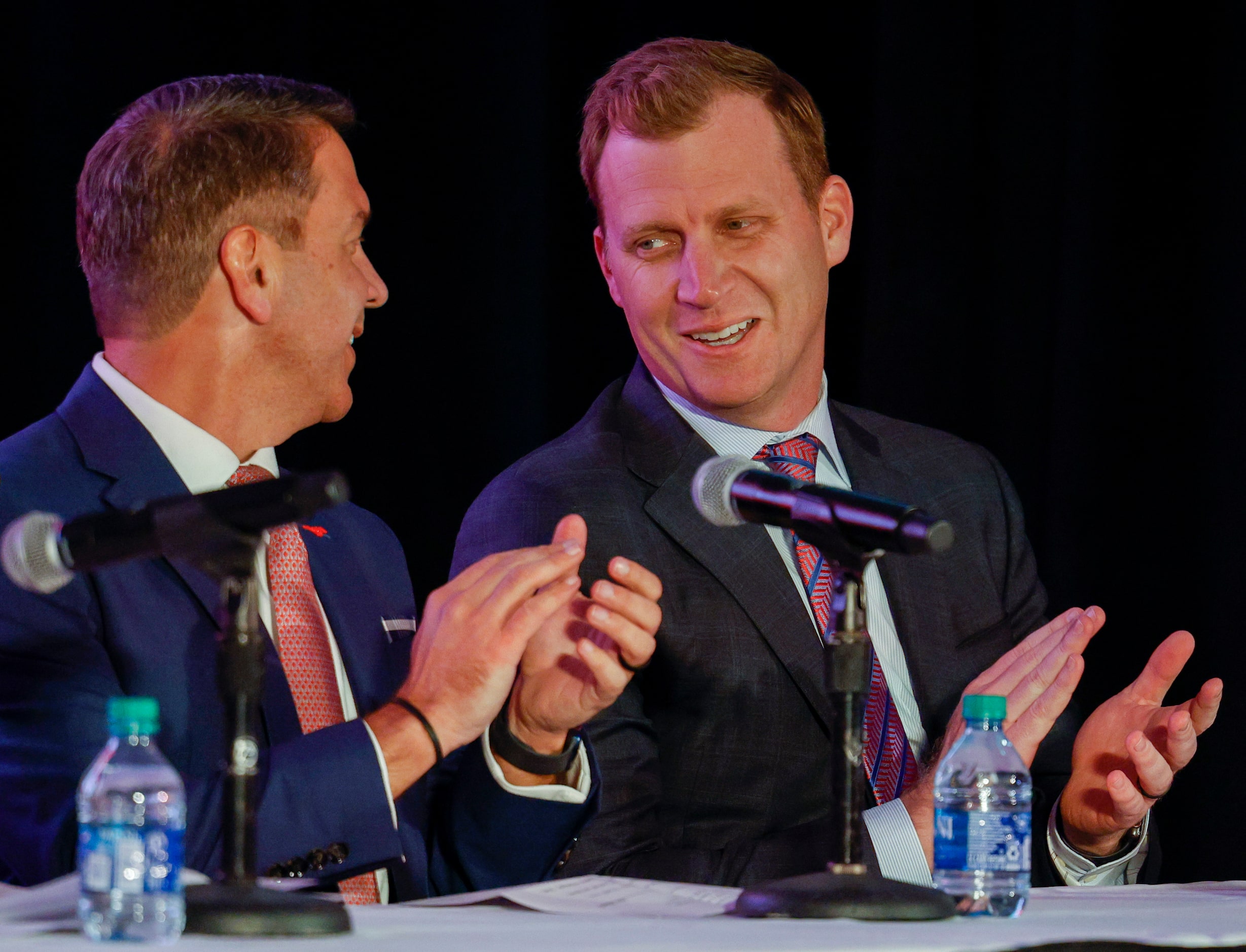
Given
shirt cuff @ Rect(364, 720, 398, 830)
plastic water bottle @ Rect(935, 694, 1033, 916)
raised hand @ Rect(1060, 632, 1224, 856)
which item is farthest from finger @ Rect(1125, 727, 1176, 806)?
shirt cuff @ Rect(364, 720, 398, 830)

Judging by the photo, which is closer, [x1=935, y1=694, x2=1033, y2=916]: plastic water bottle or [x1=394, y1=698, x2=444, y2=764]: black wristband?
[x1=935, y1=694, x2=1033, y2=916]: plastic water bottle

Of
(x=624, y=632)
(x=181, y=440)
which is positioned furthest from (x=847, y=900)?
(x=181, y=440)

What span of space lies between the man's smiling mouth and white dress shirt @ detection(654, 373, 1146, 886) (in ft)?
0.38

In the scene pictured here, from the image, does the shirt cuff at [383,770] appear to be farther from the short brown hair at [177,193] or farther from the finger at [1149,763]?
the finger at [1149,763]

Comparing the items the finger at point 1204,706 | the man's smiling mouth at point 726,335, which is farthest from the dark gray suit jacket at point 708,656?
the finger at point 1204,706

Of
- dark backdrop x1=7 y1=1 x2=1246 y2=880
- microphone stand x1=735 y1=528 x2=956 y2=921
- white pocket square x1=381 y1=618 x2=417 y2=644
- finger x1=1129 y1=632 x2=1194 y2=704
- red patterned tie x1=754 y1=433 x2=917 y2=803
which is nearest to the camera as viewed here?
microphone stand x1=735 y1=528 x2=956 y2=921

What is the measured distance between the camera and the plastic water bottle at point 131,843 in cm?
123

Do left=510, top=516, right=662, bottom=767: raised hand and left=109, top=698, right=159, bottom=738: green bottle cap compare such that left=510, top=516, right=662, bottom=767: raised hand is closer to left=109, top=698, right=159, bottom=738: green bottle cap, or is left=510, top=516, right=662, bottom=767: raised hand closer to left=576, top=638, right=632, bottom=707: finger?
left=576, top=638, right=632, bottom=707: finger

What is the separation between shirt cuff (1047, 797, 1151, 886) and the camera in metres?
2.17

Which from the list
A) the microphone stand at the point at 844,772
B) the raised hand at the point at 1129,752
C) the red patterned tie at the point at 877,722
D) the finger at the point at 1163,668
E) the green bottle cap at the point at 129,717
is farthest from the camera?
the red patterned tie at the point at 877,722

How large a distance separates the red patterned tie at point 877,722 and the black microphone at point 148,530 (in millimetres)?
1124

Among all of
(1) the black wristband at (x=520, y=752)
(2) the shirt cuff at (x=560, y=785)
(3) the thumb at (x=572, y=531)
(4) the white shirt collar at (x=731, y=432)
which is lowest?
(2) the shirt cuff at (x=560, y=785)

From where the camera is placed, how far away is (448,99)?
3180 mm

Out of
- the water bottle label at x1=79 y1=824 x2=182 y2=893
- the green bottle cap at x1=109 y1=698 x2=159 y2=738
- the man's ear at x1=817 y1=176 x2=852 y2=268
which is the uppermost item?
the man's ear at x1=817 y1=176 x2=852 y2=268
